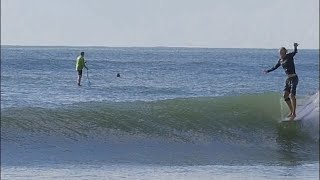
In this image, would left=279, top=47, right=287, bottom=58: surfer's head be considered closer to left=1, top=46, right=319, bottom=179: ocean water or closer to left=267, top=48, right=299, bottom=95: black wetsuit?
left=267, top=48, right=299, bottom=95: black wetsuit

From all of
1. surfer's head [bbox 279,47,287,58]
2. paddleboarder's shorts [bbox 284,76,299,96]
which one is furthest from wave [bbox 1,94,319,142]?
surfer's head [bbox 279,47,287,58]

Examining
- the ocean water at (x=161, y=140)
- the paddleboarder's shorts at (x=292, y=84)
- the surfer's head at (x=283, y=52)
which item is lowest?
the ocean water at (x=161, y=140)

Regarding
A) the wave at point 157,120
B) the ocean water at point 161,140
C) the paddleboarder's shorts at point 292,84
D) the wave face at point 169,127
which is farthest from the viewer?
the wave at point 157,120

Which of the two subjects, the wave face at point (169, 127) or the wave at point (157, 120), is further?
the wave at point (157, 120)

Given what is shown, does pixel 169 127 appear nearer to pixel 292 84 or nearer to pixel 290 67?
pixel 292 84

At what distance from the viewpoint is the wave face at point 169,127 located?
13.5 meters

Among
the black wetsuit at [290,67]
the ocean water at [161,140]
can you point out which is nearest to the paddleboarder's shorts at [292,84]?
the black wetsuit at [290,67]

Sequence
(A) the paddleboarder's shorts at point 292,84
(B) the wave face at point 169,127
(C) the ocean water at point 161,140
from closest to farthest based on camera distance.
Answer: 1. (C) the ocean water at point 161,140
2. (B) the wave face at point 169,127
3. (A) the paddleboarder's shorts at point 292,84

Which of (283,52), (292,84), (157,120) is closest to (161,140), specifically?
(157,120)

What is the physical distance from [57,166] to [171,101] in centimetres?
723

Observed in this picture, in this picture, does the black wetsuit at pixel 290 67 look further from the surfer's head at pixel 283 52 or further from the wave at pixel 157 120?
the wave at pixel 157 120

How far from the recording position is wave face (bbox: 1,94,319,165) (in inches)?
532

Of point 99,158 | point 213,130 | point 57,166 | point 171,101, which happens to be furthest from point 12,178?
point 171,101

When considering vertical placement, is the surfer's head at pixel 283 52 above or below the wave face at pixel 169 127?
above
